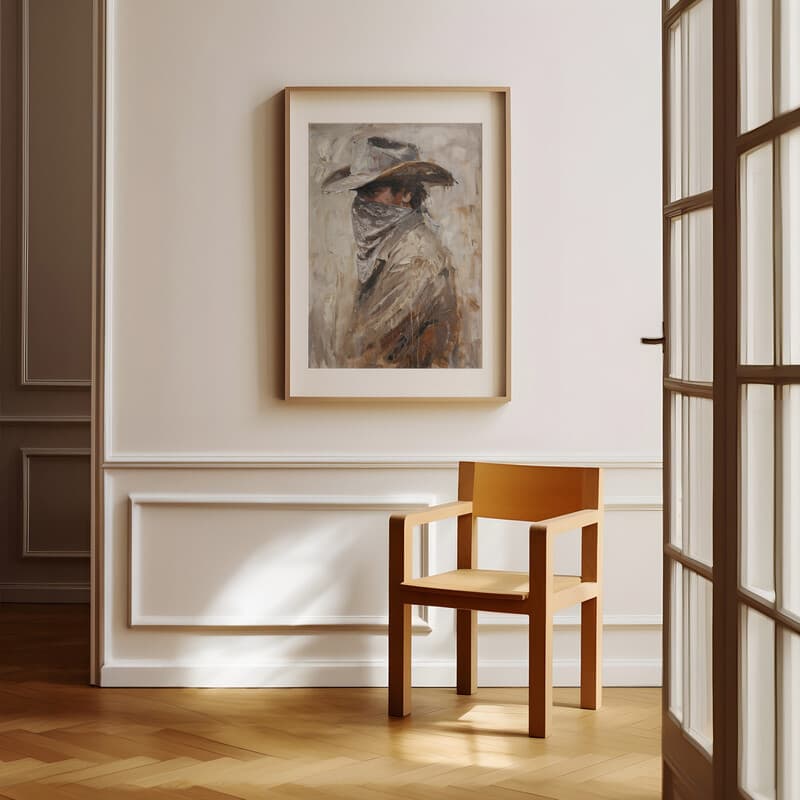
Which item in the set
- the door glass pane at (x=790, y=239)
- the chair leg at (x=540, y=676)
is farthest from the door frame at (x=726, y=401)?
the chair leg at (x=540, y=676)

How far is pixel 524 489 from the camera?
11.3 ft

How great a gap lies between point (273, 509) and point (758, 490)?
207cm

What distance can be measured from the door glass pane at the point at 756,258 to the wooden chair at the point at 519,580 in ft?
4.21

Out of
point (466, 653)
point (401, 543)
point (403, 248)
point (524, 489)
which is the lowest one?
point (466, 653)

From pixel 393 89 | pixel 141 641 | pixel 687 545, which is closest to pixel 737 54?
pixel 687 545

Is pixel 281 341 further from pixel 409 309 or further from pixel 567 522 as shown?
pixel 567 522

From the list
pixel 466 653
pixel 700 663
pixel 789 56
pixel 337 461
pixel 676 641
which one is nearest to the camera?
pixel 789 56

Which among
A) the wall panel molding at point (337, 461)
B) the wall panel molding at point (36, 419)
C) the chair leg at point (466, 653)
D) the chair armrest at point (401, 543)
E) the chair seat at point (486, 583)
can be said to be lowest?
the chair leg at point (466, 653)

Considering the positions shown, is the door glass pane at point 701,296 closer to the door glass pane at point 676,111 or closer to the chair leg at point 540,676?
the door glass pane at point 676,111

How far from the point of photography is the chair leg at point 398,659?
10.5ft

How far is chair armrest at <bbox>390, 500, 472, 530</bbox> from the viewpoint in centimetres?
324

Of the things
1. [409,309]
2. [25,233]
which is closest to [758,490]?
[409,309]

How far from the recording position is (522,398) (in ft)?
11.9

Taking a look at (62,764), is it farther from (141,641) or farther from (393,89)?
(393,89)
